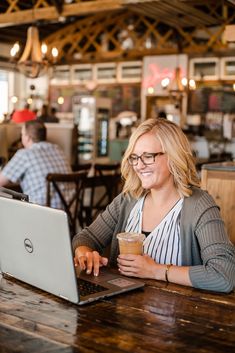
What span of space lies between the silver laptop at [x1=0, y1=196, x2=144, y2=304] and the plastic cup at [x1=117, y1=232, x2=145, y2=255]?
0.11 meters

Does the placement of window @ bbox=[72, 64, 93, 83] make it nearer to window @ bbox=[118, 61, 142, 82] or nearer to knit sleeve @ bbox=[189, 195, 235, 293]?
window @ bbox=[118, 61, 142, 82]

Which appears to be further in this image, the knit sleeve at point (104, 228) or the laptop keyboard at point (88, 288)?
the knit sleeve at point (104, 228)

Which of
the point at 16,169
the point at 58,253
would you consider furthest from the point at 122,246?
the point at 16,169

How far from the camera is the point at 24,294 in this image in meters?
1.88

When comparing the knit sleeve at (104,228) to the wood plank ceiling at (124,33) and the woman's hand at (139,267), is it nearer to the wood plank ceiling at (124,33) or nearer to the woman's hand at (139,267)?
the woman's hand at (139,267)

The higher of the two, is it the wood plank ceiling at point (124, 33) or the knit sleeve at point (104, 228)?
the wood plank ceiling at point (124, 33)

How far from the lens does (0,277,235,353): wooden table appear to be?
143cm

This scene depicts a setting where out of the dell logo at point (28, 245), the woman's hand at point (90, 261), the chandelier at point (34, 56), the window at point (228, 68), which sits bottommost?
the woman's hand at point (90, 261)

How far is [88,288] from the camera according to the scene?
1.90m

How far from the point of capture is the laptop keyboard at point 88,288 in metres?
1.85

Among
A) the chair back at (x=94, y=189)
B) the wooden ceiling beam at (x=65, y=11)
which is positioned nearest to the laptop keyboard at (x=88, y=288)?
the chair back at (x=94, y=189)

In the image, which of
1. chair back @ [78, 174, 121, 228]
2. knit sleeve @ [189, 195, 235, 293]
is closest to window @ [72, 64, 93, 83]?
chair back @ [78, 174, 121, 228]

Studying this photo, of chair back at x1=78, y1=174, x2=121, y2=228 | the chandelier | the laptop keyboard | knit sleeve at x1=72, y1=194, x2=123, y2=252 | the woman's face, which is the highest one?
the chandelier

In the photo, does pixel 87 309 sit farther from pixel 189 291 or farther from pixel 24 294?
pixel 189 291
